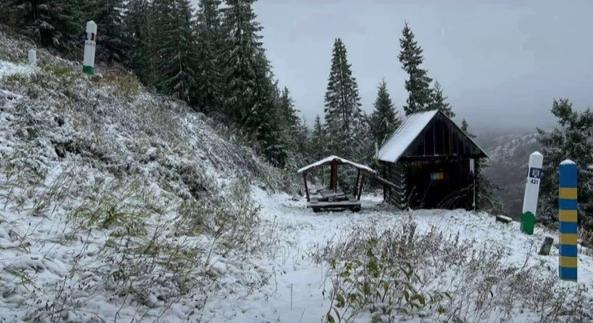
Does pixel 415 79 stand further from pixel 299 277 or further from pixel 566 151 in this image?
pixel 299 277

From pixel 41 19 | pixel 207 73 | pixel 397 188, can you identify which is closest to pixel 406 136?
pixel 397 188

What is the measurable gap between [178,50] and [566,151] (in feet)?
98.5

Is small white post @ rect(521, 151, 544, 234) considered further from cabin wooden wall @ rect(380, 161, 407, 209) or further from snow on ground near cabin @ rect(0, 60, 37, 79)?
snow on ground near cabin @ rect(0, 60, 37, 79)

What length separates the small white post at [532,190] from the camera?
12.0 m

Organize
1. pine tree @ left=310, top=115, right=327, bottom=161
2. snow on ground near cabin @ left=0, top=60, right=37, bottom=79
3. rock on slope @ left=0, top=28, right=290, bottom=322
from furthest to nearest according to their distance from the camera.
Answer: pine tree @ left=310, top=115, right=327, bottom=161
snow on ground near cabin @ left=0, top=60, right=37, bottom=79
rock on slope @ left=0, top=28, right=290, bottom=322

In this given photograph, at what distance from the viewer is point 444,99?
1344 inches

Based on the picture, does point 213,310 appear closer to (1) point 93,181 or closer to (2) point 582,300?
(1) point 93,181

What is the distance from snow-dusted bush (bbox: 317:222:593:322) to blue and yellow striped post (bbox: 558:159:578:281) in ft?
2.50

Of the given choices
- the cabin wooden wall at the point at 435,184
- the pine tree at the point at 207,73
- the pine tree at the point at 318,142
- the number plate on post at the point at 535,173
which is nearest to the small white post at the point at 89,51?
the cabin wooden wall at the point at 435,184

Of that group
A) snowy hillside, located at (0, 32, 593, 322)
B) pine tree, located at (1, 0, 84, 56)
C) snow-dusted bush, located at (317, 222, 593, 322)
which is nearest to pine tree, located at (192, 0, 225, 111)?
pine tree, located at (1, 0, 84, 56)

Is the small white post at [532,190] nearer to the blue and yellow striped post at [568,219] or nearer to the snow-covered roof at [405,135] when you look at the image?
the snow-covered roof at [405,135]

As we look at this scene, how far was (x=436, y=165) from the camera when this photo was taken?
18.1 meters

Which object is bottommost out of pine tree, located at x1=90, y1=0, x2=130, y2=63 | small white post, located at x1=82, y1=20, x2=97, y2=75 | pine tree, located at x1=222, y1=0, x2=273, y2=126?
small white post, located at x1=82, y1=20, x2=97, y2=75

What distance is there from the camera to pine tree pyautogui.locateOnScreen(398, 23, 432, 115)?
32.3 m
